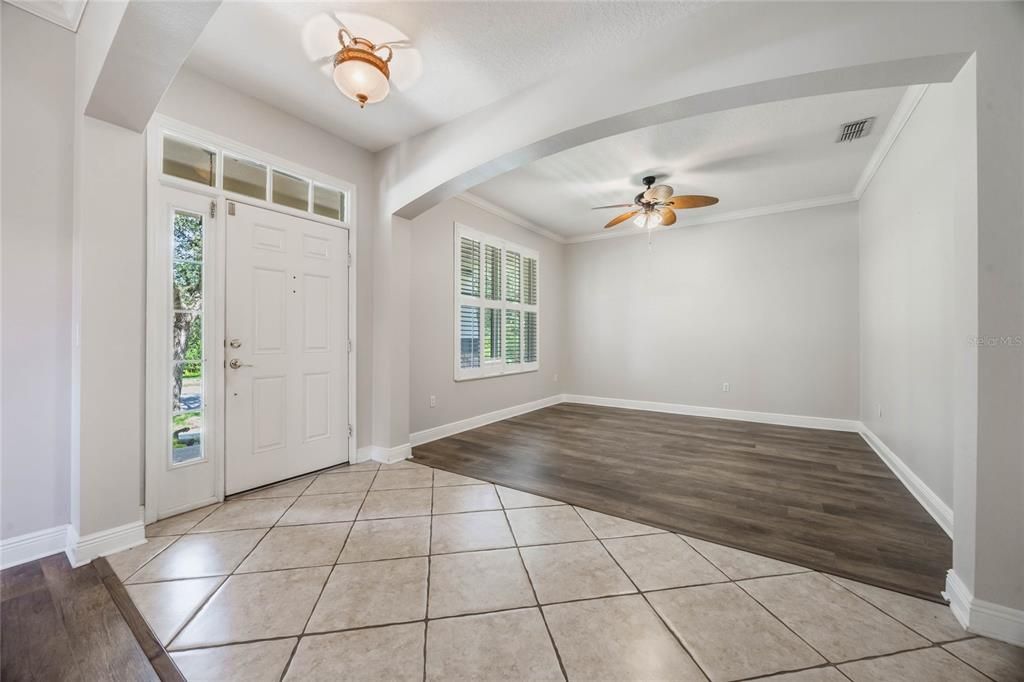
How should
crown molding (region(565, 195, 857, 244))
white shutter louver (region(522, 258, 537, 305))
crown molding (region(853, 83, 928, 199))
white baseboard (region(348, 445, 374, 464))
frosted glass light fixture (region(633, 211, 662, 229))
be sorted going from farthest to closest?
white shutter louver (region(522, 258, 537, 305)) < crown molding (region(565, 195, 857, 244)) < frosted glass light fixture (region(633, 211, 662, 229)) < white baseboard (region(348, 445, 374, 464)) < crown molding (region(853, 83, 928, 199))

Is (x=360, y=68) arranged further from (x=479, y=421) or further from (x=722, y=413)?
(x=722, y=413)

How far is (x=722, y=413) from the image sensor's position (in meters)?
5.35

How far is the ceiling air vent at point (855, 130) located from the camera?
9.72 feet

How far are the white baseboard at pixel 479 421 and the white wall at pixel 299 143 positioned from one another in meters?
0.72

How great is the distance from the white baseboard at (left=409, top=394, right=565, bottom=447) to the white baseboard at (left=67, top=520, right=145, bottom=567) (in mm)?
2088

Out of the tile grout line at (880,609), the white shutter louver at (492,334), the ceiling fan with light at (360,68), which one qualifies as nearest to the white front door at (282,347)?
the ceiling fan with light at (360,68)

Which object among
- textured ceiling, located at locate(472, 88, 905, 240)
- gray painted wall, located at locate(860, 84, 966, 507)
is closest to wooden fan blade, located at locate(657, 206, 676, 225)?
textured ceiling, located at locate(472, 88, 905, 240)

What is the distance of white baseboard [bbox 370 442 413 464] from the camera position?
136 inches

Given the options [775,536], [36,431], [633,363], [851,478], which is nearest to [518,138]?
[775,536]

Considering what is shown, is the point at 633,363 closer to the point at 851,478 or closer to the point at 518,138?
the point at 851,478

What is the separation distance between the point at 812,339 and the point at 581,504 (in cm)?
412

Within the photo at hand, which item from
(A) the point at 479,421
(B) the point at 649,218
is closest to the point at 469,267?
(A) the point at 479,421

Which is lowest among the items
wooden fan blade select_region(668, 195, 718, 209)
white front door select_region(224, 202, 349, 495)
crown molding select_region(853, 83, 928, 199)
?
white front door select_region(224, 202, 349, 495)

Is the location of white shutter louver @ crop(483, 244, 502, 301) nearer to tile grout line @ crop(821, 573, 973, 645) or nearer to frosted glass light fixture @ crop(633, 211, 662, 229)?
frosted glass light fixture @ crop(633, 211, 662, 229)
